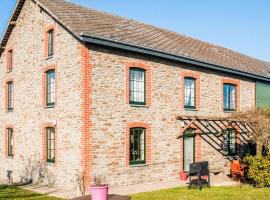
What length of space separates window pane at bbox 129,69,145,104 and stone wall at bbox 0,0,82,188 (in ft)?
8.79

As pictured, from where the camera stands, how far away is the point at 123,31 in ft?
58.1

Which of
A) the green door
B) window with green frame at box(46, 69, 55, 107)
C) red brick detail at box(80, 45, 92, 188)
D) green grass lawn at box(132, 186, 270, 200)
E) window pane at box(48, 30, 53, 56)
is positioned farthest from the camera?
the green door

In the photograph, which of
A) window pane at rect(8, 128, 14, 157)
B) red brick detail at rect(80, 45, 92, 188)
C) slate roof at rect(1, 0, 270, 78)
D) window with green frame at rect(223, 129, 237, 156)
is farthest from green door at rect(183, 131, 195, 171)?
window pane at rect(8, 128, 14, 157)

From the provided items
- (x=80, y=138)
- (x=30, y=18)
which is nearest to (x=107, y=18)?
(x=30, y=18)

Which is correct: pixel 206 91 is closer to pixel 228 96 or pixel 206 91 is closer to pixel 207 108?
pixel 207 108

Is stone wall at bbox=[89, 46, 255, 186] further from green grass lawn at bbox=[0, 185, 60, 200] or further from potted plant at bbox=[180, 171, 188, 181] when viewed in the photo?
green grass lawn at bbox=[0, 185, 60, 200]

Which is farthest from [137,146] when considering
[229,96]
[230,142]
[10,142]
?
[10,142]

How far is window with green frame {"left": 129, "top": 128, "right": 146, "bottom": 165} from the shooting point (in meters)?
16.6

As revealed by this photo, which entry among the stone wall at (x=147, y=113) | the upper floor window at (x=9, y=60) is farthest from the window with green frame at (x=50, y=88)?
the upper floor window at (x=9, y=60)

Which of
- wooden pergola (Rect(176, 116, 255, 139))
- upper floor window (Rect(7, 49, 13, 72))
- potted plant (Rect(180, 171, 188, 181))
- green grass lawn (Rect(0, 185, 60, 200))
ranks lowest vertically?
green grass lawn (Rect(0, 185, 60, 200))

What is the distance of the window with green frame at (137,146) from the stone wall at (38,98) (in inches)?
102

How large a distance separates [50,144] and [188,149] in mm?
6951

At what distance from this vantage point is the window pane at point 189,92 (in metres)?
19.5

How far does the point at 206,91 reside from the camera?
67.3 feet
